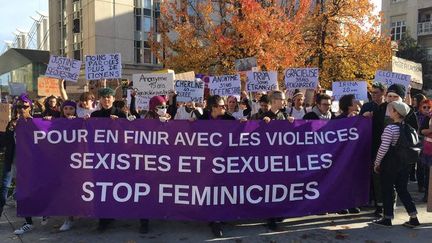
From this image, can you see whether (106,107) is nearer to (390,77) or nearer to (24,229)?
(24,229)

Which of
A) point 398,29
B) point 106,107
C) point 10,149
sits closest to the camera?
point 10,149

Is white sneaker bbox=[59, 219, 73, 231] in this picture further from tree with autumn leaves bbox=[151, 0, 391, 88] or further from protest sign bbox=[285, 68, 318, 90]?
tree with autumn leaves bbox=[151, 0, 391, 88]

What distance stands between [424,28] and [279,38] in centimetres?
4310

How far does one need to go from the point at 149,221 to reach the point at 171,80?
2.49 m

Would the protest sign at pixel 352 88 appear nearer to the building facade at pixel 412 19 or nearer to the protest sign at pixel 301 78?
the protest sign at pixel 301 78

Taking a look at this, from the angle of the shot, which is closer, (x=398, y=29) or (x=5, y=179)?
(x=5, y=179)

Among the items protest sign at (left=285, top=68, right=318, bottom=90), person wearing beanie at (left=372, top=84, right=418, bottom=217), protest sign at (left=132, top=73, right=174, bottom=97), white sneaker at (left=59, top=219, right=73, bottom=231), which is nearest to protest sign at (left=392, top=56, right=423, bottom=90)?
protest sign at (left=285, top=68, right=318, bottom=90)

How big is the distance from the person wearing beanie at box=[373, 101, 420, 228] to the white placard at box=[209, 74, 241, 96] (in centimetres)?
365

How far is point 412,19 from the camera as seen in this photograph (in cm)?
5294

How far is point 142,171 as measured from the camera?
5.57 meters

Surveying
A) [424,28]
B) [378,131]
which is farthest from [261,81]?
[424,28]

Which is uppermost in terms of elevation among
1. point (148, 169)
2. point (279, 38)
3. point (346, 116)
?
point (279, 38)

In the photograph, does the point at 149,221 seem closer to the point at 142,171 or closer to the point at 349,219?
the point at 142,171

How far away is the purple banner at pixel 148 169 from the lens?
5.54 m
